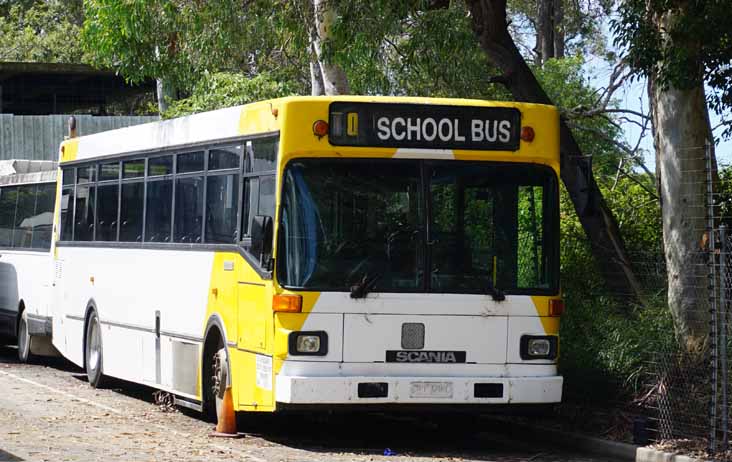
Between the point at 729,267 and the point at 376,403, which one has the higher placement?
the point at 729,267

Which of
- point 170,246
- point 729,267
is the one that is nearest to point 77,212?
point 170,246

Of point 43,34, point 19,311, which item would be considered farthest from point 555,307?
point 43,34

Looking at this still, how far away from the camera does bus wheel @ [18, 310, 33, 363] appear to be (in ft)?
73.6

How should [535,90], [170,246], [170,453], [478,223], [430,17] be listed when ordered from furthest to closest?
1. [430,17]
2. [535,90]
3. [170,246]
4. [478,223]
5. [170,453]

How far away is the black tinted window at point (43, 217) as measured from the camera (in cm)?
2186

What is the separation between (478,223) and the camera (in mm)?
12672

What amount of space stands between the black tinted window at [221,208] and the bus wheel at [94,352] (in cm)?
456

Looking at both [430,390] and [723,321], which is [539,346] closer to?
[430,390]

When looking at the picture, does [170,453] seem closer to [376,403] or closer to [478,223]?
[376,403]

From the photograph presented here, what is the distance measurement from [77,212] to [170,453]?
8.18m

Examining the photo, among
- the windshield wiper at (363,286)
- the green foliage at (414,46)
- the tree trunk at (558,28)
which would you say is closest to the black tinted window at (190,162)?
the windshield wiper at (363,286)

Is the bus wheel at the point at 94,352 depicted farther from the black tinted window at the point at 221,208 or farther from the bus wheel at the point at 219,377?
the black tinted window at the point at 221,208

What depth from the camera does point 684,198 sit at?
1416cm

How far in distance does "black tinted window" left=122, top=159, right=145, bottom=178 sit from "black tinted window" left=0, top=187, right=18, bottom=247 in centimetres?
719
